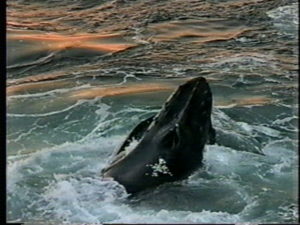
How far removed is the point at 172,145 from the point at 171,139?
2.6 inches

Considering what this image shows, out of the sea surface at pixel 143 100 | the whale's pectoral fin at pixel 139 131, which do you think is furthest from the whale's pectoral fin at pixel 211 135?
the whale's pectoral fin at pixel 139 131

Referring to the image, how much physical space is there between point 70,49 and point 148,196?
799cm

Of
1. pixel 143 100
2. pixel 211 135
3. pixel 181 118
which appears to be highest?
pixel 181 118

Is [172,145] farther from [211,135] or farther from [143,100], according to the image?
[143,100]

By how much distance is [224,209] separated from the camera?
6785 millimetres

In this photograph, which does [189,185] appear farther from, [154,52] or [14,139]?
[154,52]

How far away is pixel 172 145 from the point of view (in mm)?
6688

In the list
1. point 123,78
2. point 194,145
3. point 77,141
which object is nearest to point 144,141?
point 194,145

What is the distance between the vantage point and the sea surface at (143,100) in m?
6.75

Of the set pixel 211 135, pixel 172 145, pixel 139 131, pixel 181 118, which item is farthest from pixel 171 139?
pixel 211 135

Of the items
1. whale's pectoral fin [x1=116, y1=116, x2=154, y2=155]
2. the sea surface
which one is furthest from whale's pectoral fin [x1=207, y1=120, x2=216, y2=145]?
whale's pectoral fin [x1=116, y1=116, x2=154, y2=155]

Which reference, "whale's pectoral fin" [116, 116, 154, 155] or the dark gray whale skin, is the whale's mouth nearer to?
the dark gray whale skin

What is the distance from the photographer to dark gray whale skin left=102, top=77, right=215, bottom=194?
667cm

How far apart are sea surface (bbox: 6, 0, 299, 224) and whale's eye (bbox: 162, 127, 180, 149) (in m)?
0.45
